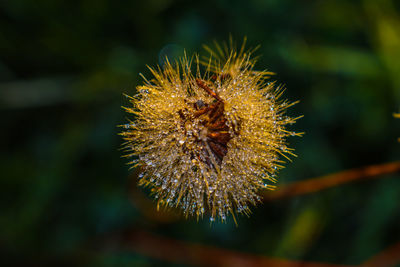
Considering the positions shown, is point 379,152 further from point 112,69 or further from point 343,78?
point 112,69

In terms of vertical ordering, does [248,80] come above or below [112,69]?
below

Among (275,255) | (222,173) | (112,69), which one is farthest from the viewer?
(112,69)

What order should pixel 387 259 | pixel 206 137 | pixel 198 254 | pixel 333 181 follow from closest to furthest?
1. pixel 206 137
2. pixel 333 181
3. pixel 387 259
4. pixel 198 254

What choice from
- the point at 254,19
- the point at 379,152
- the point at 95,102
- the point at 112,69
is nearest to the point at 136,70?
the point at 112,69

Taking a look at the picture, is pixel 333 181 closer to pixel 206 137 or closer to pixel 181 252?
pixel 206 137

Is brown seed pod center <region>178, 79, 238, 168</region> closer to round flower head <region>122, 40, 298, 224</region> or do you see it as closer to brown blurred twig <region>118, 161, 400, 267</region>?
round flower head <region>122, 40, 298, 224</region>

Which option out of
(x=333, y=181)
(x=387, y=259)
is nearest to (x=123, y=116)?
(x=333, y=181)
